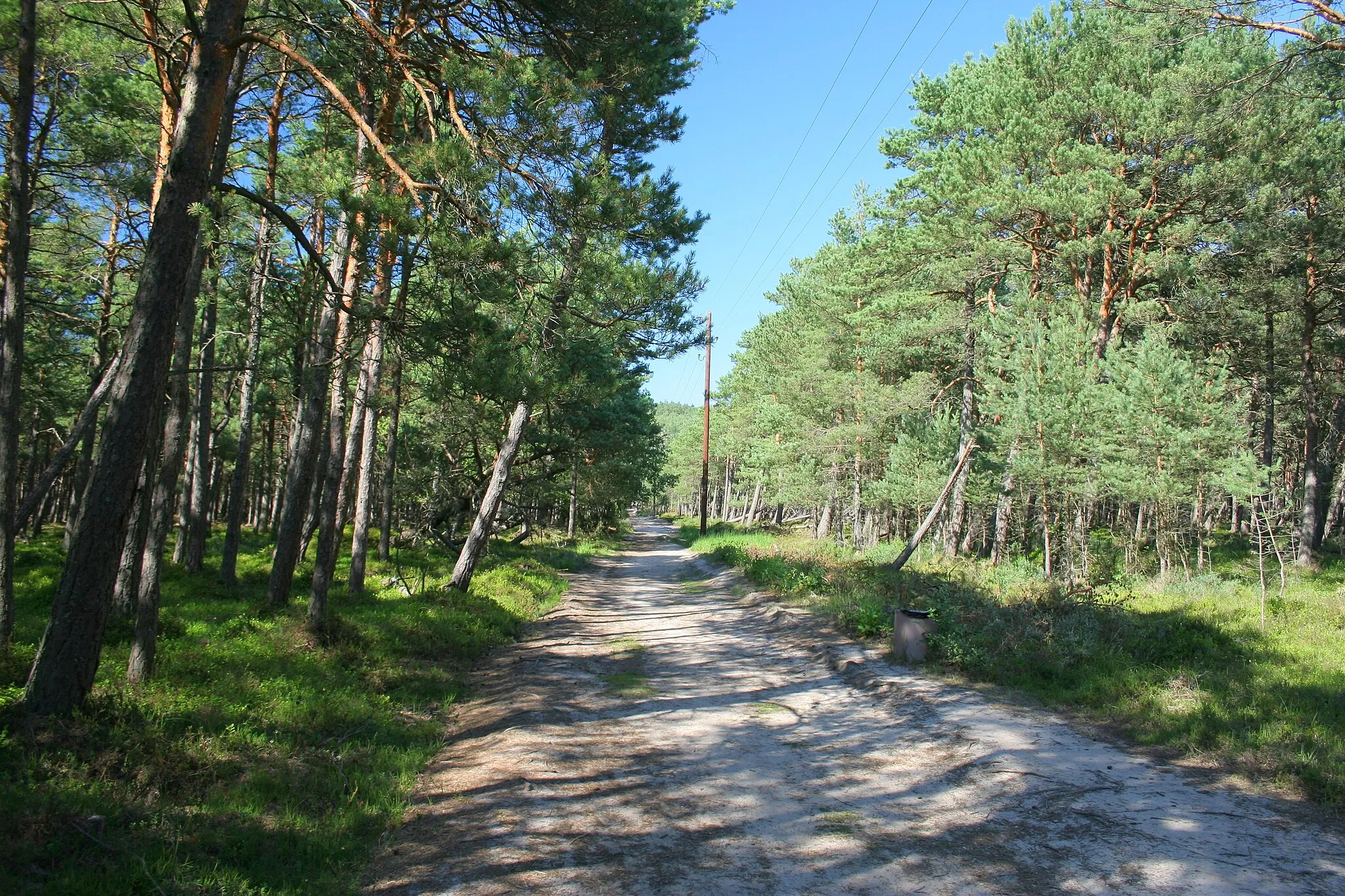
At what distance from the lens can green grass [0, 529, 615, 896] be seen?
3.76 meters

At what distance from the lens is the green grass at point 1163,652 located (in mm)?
5961

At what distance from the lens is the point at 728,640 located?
11656 millimetres

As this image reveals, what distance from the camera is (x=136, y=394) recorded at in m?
4.90

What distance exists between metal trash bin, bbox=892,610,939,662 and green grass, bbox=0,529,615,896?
5.69 metres

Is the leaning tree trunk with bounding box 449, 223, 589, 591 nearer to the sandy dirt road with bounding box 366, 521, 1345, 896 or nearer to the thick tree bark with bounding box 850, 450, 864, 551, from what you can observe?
the sandy dirt road with bounding box 366, 521, 1345, 896

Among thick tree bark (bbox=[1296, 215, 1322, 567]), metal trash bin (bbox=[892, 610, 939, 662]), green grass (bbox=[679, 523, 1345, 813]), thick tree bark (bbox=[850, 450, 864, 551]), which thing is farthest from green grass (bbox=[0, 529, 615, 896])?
thick tree bark (bbox=[1296, 215, 1322, 567])

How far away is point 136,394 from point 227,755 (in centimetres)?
274

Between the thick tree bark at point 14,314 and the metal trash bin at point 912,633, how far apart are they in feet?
31.3

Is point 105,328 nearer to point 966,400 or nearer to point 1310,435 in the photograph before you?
point 966,400

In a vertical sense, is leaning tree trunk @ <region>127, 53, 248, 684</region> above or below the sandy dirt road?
above

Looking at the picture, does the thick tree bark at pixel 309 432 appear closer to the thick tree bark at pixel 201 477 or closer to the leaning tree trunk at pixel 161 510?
the leaning tree trunk at pixel 161 510

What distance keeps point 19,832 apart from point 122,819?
1.53 feet

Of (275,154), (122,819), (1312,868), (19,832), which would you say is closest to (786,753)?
(1312,868)

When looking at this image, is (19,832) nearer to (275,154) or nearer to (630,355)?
(630,355)
